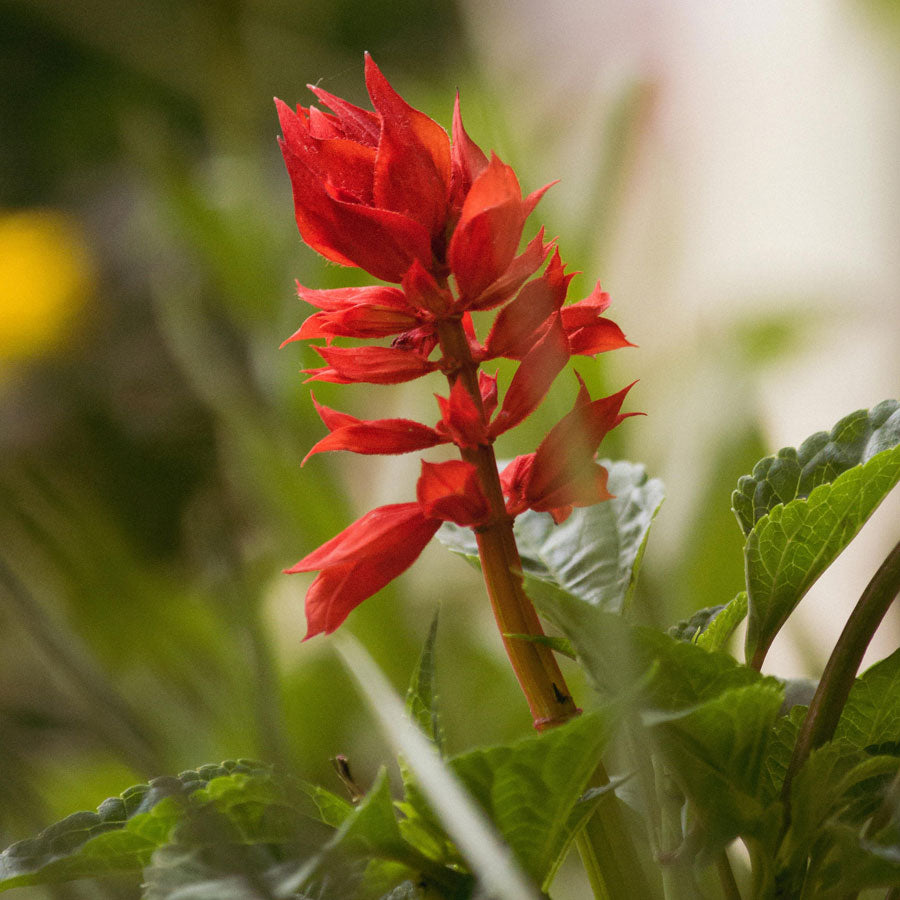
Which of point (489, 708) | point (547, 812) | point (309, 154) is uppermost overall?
point (309, 154)

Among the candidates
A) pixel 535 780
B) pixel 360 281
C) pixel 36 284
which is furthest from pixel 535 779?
pixel 36 284

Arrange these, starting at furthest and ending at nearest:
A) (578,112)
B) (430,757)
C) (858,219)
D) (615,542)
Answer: (578,112)
(858,219)
(615,542)
(430,757)

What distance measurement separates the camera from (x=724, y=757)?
0.15 metres

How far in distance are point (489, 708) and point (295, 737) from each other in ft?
0.35

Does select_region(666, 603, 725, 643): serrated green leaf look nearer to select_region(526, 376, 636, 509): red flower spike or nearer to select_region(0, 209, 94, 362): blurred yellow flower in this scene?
select_region(526, 376, 636, 509): red flower spike

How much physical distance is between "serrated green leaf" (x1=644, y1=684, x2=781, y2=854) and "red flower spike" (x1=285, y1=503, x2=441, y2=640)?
5 centimetres

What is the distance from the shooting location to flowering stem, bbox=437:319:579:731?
173 mm

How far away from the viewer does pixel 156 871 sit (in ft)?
0.46

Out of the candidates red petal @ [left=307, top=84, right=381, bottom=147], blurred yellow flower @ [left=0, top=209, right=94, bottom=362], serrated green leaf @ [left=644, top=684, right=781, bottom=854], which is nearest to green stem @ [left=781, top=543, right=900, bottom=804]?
serrated green leaf @ [left=644, top=684, right=781, bottom=854]

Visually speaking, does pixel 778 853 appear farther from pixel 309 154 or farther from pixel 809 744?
pixel 309 154

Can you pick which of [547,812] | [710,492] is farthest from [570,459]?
[710,492]

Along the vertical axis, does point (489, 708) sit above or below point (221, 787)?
below

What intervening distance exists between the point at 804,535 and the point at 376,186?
0.10 m

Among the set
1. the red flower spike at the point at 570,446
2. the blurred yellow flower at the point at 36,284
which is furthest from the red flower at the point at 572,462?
the blurred yellow flower at the point at 36,284
